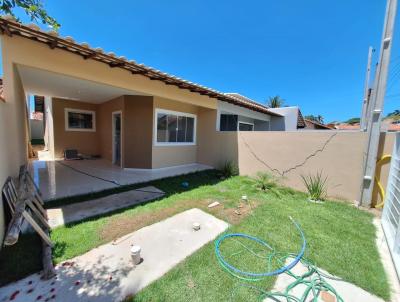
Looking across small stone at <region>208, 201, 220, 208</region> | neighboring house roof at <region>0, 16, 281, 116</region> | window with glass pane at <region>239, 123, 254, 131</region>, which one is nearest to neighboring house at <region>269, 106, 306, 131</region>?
window with glass pane at <region>239, 123, 254, 131</region>

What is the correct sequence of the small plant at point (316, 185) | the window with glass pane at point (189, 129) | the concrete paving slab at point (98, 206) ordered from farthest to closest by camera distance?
1. the window with glass pane at point (189, 129)
2. the small plant at point (316, 185)
3. the concrete paving slab at point (98, 206)

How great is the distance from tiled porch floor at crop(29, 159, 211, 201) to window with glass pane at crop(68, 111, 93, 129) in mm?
3478

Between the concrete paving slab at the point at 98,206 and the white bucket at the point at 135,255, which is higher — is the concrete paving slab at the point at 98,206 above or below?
below

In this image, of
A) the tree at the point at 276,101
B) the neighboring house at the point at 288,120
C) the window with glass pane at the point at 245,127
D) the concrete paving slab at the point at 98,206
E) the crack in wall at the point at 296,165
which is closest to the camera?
the concrete paving slab at the point at 98,206

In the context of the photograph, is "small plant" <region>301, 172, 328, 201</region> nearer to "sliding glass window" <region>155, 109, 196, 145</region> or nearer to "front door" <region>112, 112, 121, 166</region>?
"sliding glass window" <region>155, 109, 196, 145</region>

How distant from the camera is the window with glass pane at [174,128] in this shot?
321 inches

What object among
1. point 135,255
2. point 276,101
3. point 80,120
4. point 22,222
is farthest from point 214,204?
point 276,101

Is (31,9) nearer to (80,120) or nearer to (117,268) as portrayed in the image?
(117,268)

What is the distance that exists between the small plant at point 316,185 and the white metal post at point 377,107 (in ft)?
3.05

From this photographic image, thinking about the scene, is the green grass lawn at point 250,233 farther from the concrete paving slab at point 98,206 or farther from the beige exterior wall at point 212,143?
the beige exterior wall at point 212,143

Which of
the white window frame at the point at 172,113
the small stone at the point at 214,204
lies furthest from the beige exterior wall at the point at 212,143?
the small stone at the point at 214,204

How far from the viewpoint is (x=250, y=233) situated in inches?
132

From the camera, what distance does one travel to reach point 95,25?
21.3 ft

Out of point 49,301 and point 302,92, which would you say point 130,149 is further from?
point 302,92
